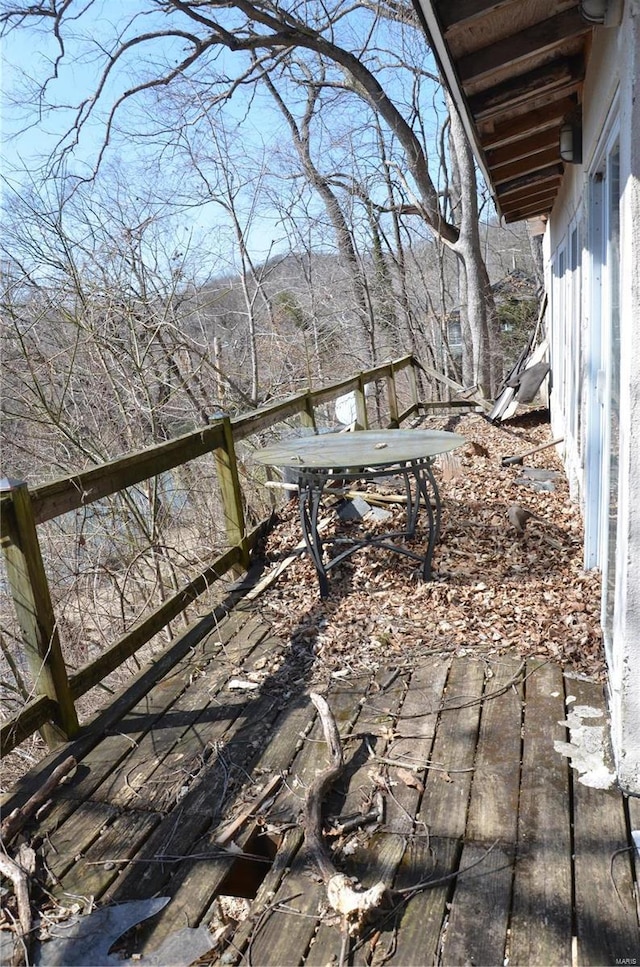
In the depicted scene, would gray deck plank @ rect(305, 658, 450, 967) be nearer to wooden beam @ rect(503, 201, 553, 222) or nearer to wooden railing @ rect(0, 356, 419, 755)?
wooden railing @ rect(0, 356, 419, 755)

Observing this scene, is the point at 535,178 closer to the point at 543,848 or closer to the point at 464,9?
the point at 464,9

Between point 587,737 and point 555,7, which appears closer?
point 587,737

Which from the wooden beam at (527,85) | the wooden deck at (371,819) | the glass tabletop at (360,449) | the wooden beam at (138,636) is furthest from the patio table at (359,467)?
the wooden beam at (527,85)

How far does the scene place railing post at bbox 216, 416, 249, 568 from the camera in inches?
184

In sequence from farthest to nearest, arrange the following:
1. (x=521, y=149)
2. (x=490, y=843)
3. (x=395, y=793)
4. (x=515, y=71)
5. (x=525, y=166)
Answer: (x=525, y=166)
(x=521, y=149)
(x=515, y=71)
(x=395, y=793)
(x=490, y=843)

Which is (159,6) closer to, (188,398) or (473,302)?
(473,302)

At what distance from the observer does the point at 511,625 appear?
3783 mm

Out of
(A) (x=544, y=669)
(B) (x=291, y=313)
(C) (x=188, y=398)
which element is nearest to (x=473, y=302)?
(B) (x=291, y=313)

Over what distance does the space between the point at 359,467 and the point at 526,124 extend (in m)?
2.86

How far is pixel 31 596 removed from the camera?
2.83 meters

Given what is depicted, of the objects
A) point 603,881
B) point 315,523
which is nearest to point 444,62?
point 315,523

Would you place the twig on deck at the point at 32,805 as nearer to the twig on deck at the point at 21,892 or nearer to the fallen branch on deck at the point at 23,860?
the fallen branch on deck at the point at 23,860

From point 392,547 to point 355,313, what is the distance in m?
14.3

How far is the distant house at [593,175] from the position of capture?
2.24m
